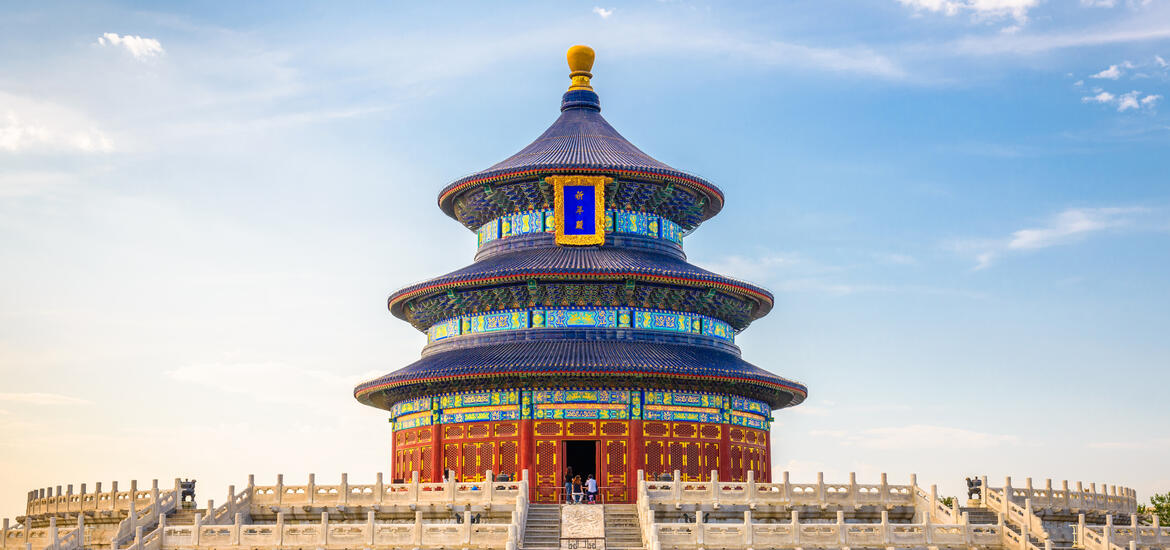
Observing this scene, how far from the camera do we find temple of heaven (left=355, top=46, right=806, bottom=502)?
55688mm

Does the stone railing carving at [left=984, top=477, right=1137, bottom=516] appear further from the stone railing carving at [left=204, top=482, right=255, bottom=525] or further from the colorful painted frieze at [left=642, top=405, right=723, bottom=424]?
the stone railing carving at [left=204, top=482, right=255, bottom=525]

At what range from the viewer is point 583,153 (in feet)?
205

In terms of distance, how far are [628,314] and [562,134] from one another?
10.4 metres

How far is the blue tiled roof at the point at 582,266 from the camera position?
57656 mm

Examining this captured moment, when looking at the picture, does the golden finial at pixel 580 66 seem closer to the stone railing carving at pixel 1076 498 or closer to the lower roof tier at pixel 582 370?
the lower roof tier at pixel 582 370

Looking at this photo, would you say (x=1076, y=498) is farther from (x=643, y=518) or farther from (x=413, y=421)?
(x=413, y=421)

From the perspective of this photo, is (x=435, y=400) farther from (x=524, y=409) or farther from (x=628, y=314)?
(x=628, y=314)

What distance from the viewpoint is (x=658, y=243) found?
207 feet

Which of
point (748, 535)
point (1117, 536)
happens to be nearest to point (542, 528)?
point (748, 535)

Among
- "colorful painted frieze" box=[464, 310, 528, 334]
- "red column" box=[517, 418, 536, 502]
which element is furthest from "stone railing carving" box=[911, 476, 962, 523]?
"colorful painted frieze" box=[464, 310, 528, 334]

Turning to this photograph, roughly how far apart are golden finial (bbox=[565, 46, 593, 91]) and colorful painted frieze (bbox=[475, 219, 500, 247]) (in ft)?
27.1

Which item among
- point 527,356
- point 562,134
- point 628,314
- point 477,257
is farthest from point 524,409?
point 562,134

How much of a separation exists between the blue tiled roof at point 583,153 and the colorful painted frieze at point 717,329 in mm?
5865

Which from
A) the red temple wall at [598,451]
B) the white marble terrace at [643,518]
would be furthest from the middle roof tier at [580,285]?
the white marble terrace at [643,518]
